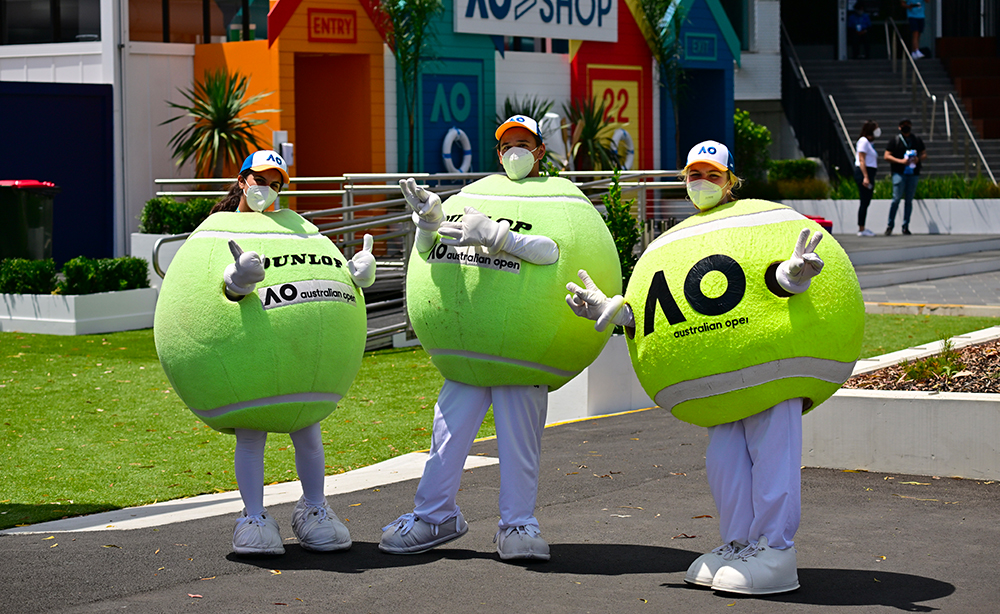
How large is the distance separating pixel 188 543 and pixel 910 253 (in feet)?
50.0

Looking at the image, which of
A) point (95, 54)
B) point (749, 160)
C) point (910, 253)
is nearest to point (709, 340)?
point (910, 253)

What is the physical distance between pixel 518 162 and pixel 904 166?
16.4 metres

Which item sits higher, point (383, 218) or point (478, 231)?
point (383, 218)

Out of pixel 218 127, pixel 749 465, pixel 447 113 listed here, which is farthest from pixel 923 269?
pixel 749 465

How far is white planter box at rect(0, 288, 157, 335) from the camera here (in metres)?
14.2

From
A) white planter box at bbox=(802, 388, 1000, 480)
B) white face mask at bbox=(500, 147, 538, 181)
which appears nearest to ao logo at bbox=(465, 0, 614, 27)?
white planter box at bbox=(802, 388, 1000, 480)

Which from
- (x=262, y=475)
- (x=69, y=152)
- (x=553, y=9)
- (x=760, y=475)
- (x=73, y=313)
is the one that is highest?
(x=553, y=9)

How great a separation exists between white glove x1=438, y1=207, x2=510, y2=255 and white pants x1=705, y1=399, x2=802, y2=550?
131 cm

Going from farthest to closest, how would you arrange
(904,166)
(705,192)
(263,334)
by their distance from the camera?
(904,166)
(263,334)
(705,192)

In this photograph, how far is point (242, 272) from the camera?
5629 millimetres

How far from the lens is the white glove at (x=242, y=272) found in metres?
5.61

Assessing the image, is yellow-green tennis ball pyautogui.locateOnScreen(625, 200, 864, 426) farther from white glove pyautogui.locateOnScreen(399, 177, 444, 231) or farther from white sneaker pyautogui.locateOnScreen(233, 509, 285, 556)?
white sneaker pyautogui.locateOnScreen(233, 509, 285, 556)

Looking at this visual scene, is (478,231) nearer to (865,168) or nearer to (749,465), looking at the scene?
(749,465)

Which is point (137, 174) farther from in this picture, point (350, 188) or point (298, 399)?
point (298, 399)
